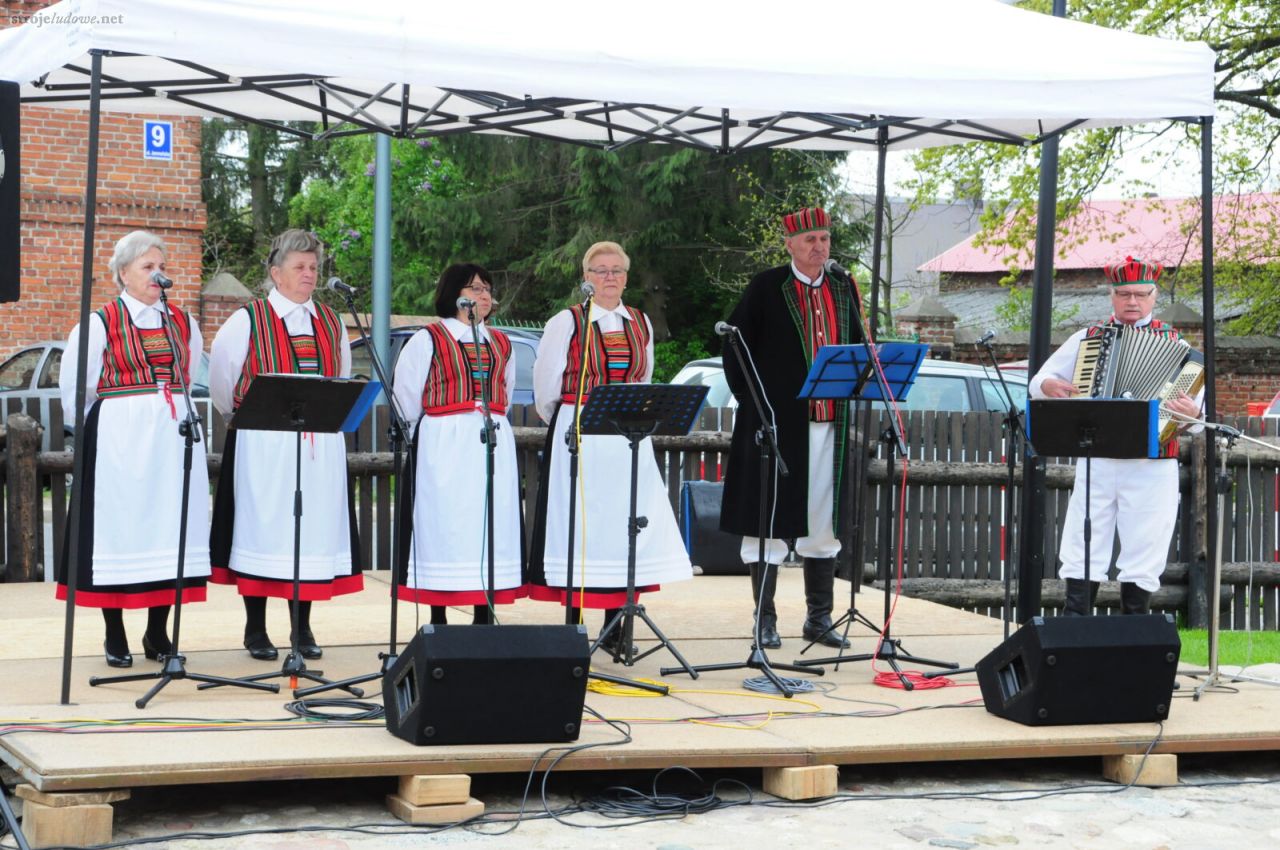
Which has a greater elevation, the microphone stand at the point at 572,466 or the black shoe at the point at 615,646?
the microphone stand at the point at 572,466

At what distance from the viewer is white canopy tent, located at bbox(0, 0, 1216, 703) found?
5.31 meters

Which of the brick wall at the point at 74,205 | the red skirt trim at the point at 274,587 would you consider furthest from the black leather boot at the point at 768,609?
the brick wall at the point at 74,205

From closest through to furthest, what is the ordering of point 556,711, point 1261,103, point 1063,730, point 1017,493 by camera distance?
1. point 556,711
2. point 1063,730
3. point 1017,493
4. point 1261,103

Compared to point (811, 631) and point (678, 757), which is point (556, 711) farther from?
point (811, 631)

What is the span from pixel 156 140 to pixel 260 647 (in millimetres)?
12906

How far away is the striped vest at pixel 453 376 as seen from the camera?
6.59 metres

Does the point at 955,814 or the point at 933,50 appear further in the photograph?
the point at 933,50

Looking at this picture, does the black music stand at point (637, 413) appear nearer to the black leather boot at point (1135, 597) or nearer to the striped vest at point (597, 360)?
the striped vest at point (597, 360)

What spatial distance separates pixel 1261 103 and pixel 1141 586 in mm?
9881

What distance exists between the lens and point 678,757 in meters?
5.14

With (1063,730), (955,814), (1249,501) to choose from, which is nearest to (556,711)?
(955,814)

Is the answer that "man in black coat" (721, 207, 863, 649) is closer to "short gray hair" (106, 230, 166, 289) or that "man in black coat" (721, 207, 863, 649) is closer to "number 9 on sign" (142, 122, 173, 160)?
"short gray hair" (106, 230, 166, 289)

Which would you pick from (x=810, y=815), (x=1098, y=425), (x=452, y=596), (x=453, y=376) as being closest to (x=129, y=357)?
(x=453, y=376)

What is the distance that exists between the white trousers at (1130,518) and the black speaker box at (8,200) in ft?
16.5
